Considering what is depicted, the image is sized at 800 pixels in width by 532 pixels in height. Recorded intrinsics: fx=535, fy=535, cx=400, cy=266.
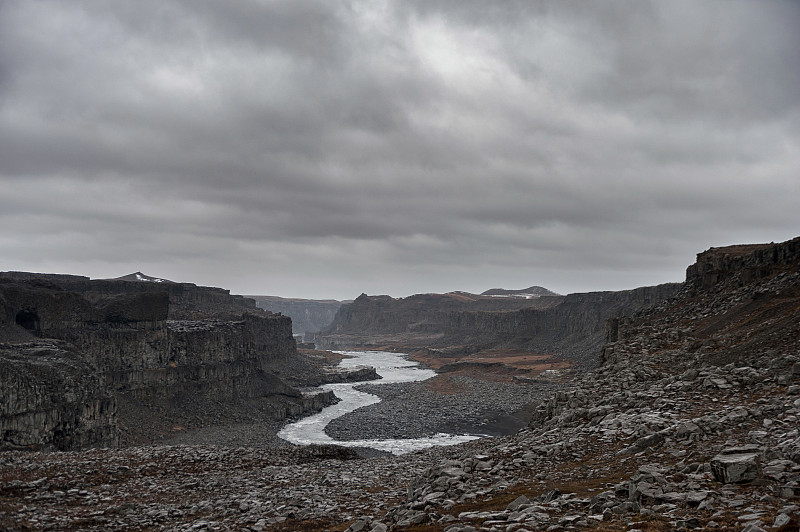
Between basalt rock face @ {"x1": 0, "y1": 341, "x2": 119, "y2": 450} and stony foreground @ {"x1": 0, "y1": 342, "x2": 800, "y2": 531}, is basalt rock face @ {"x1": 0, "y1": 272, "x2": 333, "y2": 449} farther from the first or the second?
stony foreground @ {"x1": 0, "y1": 342, "x2": 800, "y2": 531}

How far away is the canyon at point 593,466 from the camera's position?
1084 centimetres

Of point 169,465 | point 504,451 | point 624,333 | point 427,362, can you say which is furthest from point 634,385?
point 427,362

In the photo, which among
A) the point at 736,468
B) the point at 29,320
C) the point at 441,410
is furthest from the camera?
the point at 441,410

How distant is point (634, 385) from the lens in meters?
23.2

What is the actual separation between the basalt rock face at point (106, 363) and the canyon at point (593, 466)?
1937 mm

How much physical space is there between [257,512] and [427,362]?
5217 inches

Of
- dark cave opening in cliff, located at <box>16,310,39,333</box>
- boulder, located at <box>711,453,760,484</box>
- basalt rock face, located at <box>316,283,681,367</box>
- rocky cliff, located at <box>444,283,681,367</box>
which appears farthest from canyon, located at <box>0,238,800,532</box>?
rocky cliff, located at <box>444,283,681,367</box>

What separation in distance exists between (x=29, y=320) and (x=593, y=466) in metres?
56.2

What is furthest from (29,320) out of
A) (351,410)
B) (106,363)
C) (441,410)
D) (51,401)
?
(441,410)

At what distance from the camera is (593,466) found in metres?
15.3

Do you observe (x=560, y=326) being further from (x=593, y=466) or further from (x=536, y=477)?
(x=536, y=477)

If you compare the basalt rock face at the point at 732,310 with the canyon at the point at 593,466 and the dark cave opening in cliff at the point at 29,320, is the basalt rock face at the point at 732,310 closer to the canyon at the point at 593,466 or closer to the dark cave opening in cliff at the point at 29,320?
the canyon at the point at 593,466

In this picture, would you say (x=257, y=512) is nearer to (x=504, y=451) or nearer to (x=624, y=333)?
(x=504, y=451)

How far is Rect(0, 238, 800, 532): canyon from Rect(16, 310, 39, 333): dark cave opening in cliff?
15470mm
